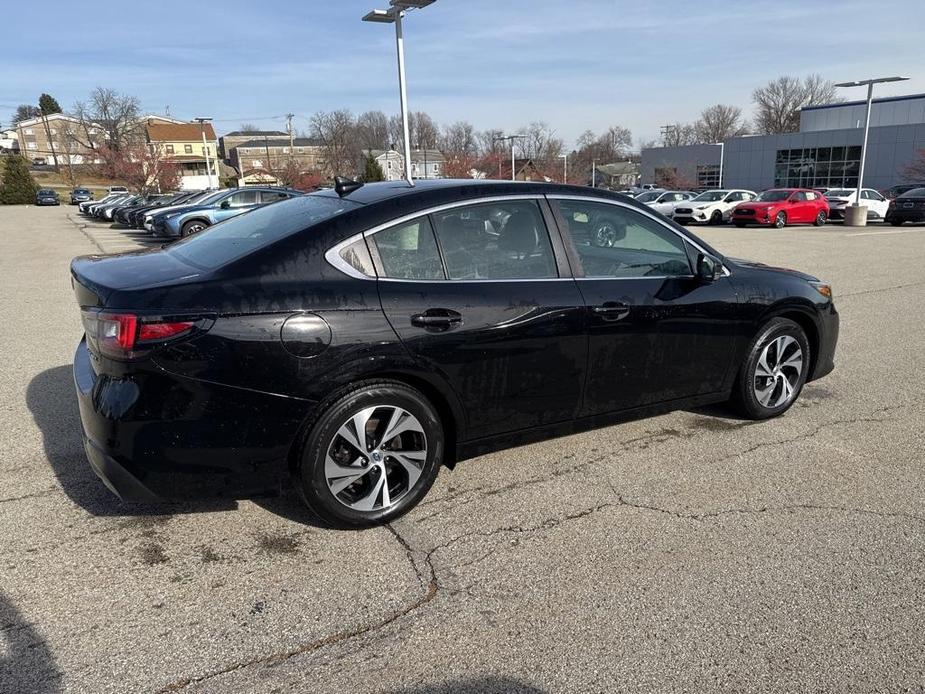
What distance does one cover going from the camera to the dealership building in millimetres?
52688

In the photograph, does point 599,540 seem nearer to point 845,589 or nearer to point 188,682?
point 845,589

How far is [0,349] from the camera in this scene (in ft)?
22.5

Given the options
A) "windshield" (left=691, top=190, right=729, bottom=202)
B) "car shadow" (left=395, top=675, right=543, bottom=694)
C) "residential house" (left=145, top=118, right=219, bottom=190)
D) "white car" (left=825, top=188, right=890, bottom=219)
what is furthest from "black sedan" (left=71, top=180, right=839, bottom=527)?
"residential house" (left=145, top=118, right=219, bottom=190)

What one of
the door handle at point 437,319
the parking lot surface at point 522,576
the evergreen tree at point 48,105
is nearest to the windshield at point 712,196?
the parking lot surface at point 522,576

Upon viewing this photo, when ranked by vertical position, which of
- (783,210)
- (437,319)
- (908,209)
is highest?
(437,319)

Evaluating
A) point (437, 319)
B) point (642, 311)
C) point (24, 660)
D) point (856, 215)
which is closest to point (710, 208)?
point (856, 215)

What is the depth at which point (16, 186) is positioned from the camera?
61.3 meters

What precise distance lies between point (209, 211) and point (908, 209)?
Answer: 81.9 feet

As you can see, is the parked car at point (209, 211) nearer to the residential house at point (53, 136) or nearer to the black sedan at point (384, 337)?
the black sedan at point (384, 337)

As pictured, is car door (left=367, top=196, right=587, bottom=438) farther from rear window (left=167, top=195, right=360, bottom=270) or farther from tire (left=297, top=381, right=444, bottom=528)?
rear window (left=167, top=195, right=360, bottom=270)

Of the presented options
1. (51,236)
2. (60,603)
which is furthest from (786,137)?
(60,603)

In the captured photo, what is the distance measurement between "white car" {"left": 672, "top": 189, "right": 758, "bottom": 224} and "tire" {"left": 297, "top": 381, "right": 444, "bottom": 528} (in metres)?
27.2

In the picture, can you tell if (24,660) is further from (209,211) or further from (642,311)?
(209,211)

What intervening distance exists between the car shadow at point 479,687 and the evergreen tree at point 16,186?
238ft
